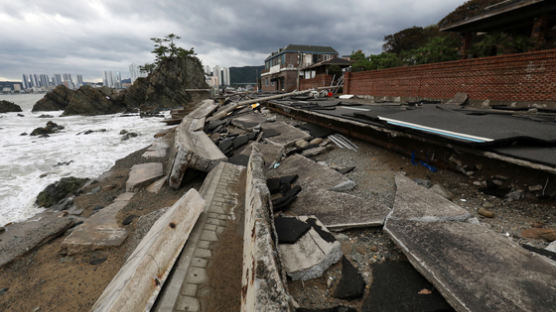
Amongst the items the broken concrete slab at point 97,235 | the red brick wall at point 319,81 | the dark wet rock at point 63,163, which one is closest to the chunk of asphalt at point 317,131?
the broken concrete slab at point 97,235

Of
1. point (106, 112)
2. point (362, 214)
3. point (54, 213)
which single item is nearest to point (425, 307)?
point (362, 214)

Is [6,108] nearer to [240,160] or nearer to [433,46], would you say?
[240,160]

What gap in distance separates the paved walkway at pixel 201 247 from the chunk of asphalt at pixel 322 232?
39.0 inches

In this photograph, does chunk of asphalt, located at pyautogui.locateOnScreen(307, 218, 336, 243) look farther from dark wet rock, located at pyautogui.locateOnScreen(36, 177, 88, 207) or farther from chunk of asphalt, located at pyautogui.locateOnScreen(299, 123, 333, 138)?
dark wet rock, located at pyautogui.locateOnScreen(36, 177, 88, 207)

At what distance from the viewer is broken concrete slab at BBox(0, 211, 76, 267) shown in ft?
10.1

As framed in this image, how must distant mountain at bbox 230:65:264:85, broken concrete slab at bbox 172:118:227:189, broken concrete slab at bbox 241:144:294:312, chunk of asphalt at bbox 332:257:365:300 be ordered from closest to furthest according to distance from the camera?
broken concrete slab at bbox 241:144:294:312 → chunk of asphalt at bbox 332:257:365:300 → broken concrete slab at bbox 172:118:227:189 → distant mountain at bbox 230:65:264:85

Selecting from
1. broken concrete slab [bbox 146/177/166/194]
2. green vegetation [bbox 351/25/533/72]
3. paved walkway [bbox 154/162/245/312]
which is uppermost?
green vegetation [bbox 351/25/533/72]

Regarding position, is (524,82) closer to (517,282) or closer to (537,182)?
(537,182)

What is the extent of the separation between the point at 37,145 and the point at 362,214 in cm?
1594

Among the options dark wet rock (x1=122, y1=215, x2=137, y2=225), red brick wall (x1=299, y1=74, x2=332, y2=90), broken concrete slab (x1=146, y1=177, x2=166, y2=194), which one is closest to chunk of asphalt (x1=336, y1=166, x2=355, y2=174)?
dark wet rock (x1=122, y1=215, x2=137, y2=225)

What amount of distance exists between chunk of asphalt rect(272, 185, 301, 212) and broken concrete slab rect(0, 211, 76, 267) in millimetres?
3553

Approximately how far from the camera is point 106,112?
2666 centimetres

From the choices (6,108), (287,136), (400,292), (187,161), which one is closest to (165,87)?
(6,108)

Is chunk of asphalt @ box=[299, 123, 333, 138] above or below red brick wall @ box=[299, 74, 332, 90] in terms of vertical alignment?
below
